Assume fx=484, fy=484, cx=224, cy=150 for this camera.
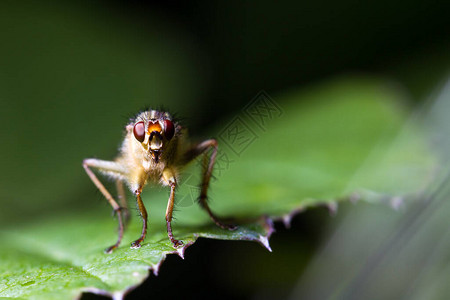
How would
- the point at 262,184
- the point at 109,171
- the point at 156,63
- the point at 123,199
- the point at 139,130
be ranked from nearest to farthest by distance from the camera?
the point at 139,130 → the point at 109,171 → the point at 123,199 → the point at 262,184 → the point at 156,63

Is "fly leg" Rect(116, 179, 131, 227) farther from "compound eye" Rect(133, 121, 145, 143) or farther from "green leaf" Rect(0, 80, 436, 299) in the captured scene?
"compound eye" Rect(133, 121, 145, 143)

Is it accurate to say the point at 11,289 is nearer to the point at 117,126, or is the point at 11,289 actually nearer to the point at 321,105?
the point at 117,126

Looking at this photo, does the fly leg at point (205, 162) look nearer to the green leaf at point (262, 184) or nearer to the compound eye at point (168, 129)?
the green leaf at point (262, 184)

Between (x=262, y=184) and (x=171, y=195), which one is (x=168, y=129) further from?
(x=262, y=184)

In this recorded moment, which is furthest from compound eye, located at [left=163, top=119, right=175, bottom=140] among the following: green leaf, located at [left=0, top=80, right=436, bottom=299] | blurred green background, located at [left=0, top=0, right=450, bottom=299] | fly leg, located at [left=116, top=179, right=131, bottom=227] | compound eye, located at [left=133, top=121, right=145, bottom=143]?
blurred green background, located at [left=0, top=0, right=450, bottom=299]

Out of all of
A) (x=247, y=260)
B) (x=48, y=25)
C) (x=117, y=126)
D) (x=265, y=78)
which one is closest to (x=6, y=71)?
(x=48, y=25)

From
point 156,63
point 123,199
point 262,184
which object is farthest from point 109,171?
point 156,63
